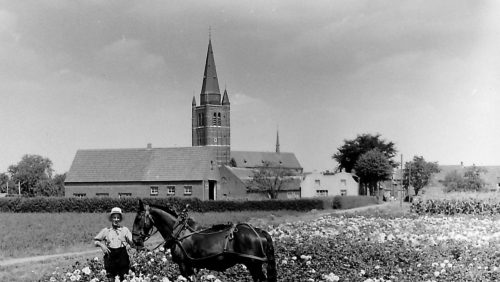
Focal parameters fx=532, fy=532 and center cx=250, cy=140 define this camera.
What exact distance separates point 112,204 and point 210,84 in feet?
206

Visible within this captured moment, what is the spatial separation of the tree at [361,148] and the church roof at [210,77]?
31.8 m

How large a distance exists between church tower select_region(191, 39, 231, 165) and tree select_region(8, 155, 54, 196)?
3531 centimetres

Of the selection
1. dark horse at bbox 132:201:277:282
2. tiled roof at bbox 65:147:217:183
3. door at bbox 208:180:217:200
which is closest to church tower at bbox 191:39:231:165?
door at bbox 208:180:217:200

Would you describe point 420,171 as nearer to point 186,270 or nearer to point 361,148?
point 361,148

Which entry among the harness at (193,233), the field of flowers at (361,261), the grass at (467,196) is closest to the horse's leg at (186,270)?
the harness at (193,233)

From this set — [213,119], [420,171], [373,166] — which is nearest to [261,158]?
[213,119]

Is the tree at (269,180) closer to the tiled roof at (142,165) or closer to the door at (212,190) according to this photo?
the door at (212,190)

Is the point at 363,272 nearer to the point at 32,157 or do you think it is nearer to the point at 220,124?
the point at 220,124

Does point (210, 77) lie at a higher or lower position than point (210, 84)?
higher

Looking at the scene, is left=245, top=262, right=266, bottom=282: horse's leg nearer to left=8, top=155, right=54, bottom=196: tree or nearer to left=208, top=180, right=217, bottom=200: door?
left=208, top=180, right=217, bottom=200: door

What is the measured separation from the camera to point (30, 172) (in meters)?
117

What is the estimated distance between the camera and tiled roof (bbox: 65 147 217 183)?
6506cm

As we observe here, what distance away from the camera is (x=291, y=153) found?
13662 cm

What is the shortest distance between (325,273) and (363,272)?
3.20ft
